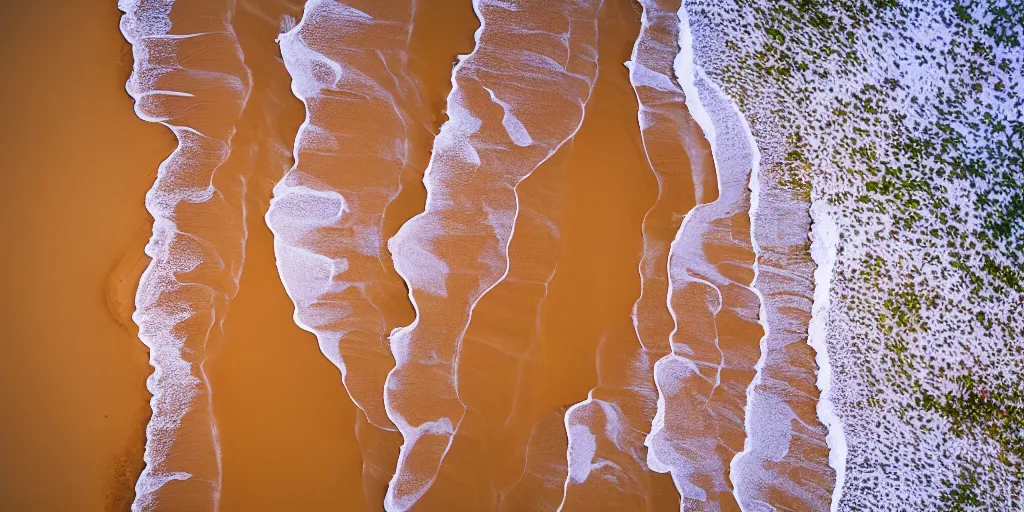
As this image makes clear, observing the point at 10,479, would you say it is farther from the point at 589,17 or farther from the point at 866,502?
the point at 866,502

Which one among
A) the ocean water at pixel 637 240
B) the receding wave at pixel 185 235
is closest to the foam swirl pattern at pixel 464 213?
the ocean water at pixel 637 240

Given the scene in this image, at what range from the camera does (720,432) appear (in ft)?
7.31

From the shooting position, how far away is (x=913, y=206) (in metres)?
2.23

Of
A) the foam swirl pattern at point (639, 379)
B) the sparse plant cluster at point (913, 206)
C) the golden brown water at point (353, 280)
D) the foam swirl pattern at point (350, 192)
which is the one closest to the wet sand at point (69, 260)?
the golden brown water at point (353, 280)

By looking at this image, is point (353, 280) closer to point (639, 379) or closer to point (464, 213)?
point (464, 213)

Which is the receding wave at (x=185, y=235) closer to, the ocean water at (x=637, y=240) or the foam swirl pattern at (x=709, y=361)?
the ocean water at (x=637, y=240)

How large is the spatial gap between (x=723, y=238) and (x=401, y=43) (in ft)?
5.07

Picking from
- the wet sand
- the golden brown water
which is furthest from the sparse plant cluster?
the wet sand

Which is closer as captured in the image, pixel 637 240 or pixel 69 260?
pixel 69 260

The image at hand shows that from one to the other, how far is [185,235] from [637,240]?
1.79 m

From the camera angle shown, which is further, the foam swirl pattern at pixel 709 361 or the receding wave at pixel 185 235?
the foam swirl pattern at pixel 709 361

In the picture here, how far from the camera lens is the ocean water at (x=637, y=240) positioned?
2.16 m

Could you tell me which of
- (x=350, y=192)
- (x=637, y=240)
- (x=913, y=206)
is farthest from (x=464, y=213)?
(x=913, y=206)

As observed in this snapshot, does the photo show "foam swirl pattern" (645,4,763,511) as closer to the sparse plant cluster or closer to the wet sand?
the sparse plant cluster
